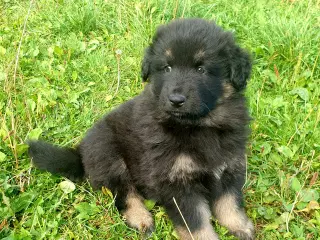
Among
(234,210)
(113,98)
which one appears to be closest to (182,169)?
(234,210)

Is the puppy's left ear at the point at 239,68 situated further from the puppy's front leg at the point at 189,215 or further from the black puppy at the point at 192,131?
the puppy's front leg at the point at 189,215

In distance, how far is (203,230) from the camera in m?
2.81

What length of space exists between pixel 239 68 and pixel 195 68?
0.31m

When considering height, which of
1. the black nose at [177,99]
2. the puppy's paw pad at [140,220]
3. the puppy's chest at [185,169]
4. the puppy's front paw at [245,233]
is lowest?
the puppy's paw pad at [140,220]

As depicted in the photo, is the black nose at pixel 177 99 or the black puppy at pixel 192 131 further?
the black puppy at pixel 192 131

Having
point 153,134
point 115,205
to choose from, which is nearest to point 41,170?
point 115,205

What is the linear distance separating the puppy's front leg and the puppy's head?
542mm

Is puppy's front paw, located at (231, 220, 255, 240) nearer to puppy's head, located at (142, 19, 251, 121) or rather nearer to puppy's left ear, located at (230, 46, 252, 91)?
puppy's head, located at (142, 19, 251, 121)

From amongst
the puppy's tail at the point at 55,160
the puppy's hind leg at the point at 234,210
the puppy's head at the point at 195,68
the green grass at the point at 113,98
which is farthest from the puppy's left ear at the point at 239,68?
the puppy's tail at the point at 55,160

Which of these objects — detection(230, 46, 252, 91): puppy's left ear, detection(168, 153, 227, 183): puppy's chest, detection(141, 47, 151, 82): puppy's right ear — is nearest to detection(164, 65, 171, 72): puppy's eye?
detection(141, 47, 151, 82): puppy's right ear

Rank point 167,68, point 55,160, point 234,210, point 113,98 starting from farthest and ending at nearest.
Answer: point 113,98
point 55,160
point 234,210
point 167,68

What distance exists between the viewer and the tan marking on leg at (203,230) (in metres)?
2.79

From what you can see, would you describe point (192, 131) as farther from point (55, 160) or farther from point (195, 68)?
point (55, 160)

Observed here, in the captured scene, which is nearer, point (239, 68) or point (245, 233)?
point (239, 68)
